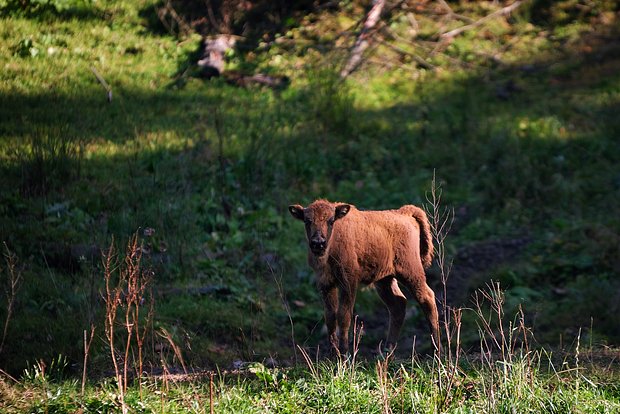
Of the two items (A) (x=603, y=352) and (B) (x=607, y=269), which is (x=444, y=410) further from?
(B) (x=607, y=269)

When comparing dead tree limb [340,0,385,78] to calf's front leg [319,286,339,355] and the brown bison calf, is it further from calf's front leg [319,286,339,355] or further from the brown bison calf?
calf's front leg [319,286,339,355]

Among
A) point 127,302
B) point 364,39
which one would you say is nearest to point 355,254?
point 127,302

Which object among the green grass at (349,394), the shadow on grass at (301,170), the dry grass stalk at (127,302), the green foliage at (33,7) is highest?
the green foliage at (33,7)

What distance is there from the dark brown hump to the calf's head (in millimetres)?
1081

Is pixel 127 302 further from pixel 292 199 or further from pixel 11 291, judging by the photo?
pixel 292 199

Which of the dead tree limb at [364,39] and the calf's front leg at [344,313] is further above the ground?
the dead tree limb at [364,39]

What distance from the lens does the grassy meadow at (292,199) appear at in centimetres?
735

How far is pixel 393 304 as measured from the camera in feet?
31.6

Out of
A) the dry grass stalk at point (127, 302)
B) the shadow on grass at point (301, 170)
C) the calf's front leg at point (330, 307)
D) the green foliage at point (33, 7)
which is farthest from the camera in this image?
the green foliage at point (33, 7)

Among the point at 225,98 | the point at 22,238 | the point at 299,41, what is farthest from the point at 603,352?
the point at 299,41

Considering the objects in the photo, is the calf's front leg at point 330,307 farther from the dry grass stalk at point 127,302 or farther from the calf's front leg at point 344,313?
the dry grass stalk at point 127,302

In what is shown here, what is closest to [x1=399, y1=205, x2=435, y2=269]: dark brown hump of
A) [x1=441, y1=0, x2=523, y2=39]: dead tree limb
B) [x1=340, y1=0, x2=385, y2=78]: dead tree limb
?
[x1=340, y1=0, x2=385, y2=78]: dead tree limb

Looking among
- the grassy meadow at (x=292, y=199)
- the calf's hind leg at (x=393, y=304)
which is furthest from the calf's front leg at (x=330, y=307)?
the calf's hind leg at (x=393, y=304)

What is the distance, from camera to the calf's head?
8.30 m
